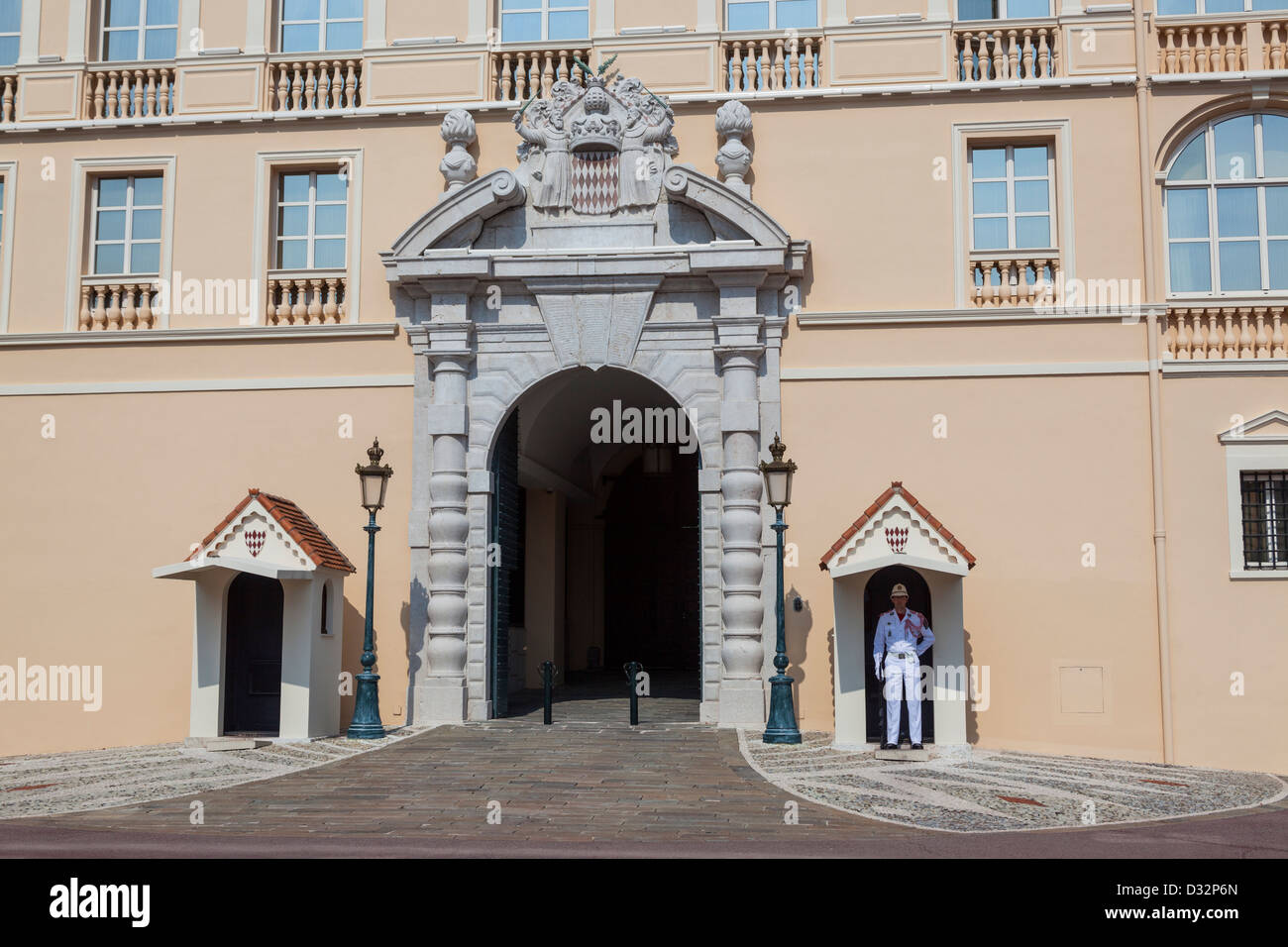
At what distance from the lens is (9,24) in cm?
1838

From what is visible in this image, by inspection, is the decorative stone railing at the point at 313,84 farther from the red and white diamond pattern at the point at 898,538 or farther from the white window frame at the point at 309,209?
the red and white diamond pattern at the point at 898,538

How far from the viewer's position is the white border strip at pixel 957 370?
1595 centimetres

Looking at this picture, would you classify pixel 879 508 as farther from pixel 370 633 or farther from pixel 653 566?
pixel 653 566

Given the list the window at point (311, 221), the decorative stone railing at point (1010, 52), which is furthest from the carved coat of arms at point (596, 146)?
the decorative stone railing at point (1010, 52)

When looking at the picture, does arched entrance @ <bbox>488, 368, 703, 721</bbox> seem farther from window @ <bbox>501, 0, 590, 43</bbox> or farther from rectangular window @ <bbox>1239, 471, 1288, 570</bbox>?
rectangular window @ <bbox>1239, 471, 1288, 570</bbox>

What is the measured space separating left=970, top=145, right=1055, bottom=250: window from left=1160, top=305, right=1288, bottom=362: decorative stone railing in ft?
5.79

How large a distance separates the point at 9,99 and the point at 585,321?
826cm

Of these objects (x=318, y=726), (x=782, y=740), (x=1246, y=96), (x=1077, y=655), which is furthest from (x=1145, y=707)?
(x=318, y=726)

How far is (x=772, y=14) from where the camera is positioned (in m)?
17.2

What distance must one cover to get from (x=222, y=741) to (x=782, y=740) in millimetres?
5844

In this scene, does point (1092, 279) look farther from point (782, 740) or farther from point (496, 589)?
point (496, 589)

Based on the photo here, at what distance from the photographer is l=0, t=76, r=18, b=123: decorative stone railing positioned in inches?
709

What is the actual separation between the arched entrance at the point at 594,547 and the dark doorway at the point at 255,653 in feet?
7.91

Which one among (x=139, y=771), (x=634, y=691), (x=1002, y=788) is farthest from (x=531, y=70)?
(x=1002, y=788)
